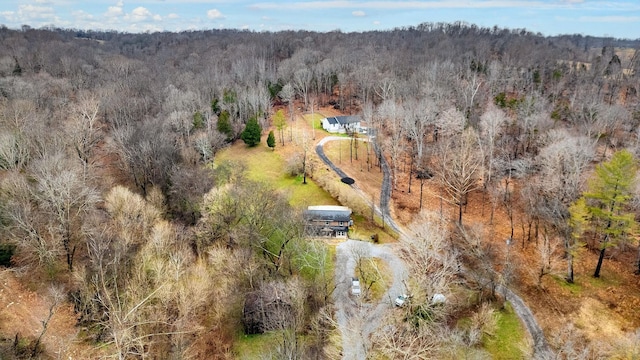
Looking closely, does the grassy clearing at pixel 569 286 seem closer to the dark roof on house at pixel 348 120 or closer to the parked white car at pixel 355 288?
the parked white car at pixel 355 288


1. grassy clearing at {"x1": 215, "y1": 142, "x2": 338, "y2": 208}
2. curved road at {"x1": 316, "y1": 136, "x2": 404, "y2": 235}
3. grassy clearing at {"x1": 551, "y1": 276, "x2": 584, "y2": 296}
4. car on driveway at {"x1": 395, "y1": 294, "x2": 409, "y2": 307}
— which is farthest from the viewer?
grassy clearing at {"x1": 215, "y1": 142, "x2": 338, "y2": 208}

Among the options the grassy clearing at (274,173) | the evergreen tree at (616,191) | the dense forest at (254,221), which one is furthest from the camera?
the grassy clearing at (274,173)

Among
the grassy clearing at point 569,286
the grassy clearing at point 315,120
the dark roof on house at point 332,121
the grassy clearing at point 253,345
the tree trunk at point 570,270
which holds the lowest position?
the grassy clearing at point 253,345

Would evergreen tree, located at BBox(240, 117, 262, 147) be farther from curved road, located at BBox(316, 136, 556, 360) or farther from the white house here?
curved road, located at BBox(316, 136, 556, 360)

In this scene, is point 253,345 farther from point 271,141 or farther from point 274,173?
point 271,141

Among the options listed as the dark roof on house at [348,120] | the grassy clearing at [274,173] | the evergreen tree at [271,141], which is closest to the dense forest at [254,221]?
the grassy clearing at [274,173]

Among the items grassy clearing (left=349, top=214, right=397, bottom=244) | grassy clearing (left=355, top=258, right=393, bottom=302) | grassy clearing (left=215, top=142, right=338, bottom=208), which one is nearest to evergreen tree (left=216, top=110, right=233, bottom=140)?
grassy clearing (left=215, top=142, right=338, bottom=208)

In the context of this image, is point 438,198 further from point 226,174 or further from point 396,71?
point 396,71
